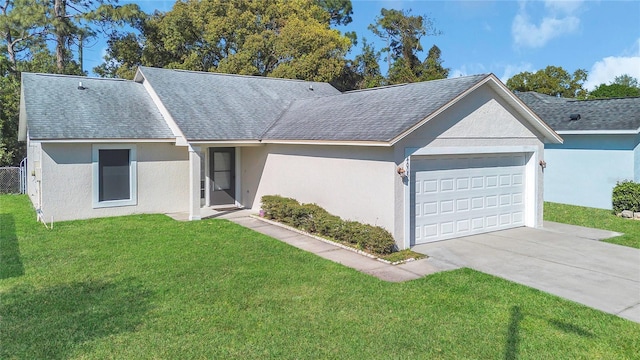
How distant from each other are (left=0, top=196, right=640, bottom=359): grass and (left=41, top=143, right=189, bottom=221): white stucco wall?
3.95 metres

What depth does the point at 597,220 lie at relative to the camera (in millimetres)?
14406

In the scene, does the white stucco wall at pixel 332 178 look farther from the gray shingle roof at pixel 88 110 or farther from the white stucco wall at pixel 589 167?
the white stucco wall at pixel 589 167

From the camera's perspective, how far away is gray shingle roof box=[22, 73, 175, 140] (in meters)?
13.5

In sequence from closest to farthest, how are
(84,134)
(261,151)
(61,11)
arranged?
(84,134) < (261,151) < (61,11)

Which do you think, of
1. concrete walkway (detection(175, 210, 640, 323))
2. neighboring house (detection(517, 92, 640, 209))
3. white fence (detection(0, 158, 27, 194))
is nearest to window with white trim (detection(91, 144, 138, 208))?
concrete walkway (detection(175, 210, 640, 323))

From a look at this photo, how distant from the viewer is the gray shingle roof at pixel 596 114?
16359 mm

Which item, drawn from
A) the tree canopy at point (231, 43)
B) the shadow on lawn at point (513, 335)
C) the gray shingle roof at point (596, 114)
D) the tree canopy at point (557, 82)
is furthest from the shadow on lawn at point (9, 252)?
the tree canopy at point (557, 82)

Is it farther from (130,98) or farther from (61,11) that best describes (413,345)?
(61,11)

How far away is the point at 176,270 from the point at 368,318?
402 centimetres

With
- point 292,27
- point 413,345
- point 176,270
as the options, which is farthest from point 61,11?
point 413,345

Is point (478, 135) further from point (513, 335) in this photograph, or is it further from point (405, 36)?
point (405, 36)

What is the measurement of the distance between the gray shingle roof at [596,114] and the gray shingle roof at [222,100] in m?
10.3

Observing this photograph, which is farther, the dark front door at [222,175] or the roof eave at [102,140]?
the dark front door at [222,175]

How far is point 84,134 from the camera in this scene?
44.1 ft
